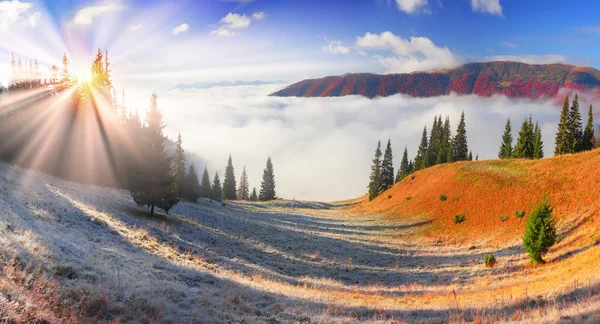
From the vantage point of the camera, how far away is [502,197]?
131 ft

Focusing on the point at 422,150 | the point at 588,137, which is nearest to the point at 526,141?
the point at 588,137

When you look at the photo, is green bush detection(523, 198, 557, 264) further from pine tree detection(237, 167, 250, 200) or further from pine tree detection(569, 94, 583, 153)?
pine tree detection(237, 167, 250, 200)

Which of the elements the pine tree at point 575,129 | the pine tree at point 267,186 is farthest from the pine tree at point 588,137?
the pine tree at point 267,186

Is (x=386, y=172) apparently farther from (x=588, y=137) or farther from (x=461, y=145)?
(x=588, y=137)

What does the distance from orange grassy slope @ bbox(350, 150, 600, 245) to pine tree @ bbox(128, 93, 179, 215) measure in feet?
111

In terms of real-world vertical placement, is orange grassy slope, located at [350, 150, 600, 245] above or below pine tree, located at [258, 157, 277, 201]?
above

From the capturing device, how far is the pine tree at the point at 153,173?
2891 cm

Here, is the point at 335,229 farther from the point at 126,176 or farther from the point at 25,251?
the point at 25,251

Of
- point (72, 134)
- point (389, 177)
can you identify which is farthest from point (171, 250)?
point (389, 177)

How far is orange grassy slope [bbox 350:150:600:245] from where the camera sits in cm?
2882

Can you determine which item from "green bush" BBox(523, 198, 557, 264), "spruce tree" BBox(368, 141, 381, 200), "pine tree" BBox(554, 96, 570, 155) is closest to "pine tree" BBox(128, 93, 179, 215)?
"green bush" BBox(523, 198, 557, 264)

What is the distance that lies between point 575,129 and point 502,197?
5062cm

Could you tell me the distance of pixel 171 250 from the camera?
20.8m

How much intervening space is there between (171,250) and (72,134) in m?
38.7
